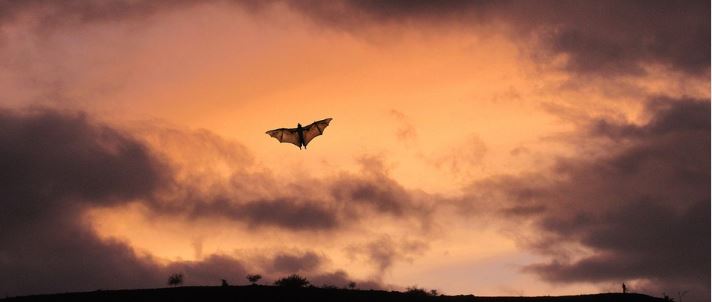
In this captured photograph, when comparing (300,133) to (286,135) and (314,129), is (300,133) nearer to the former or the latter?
(314,129)

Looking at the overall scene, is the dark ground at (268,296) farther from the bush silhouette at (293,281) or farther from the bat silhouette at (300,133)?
the bat silhouette at (300,133)

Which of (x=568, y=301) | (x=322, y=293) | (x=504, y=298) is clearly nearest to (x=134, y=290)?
(x=322, y=293)

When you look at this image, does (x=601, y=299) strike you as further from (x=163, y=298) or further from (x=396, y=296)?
(x=163, y=298)

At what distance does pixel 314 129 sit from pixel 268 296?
67.5 ft

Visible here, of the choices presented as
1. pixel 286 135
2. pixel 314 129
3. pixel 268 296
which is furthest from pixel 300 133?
pixel 268 296

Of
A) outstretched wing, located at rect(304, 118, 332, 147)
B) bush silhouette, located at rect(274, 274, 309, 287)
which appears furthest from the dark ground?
outstretched wing, located at rect(304, 118, 332, 147)

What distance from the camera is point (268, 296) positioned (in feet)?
134

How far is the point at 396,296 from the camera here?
43188mm

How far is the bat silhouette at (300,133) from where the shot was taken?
59312mm

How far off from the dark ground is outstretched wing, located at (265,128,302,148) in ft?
61.8

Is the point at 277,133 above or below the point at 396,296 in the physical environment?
above

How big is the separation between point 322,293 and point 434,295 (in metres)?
5.55

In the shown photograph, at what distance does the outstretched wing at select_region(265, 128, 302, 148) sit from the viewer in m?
60.3

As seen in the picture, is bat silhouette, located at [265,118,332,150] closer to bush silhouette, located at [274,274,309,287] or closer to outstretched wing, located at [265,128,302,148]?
outstretched wing, located at [265,128,302,148]
